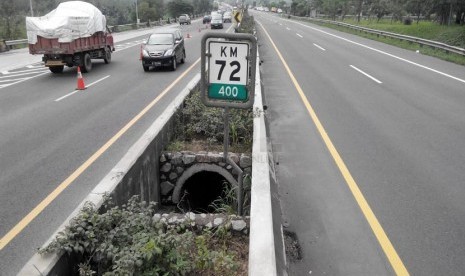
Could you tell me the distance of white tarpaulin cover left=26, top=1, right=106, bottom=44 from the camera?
17.8 m

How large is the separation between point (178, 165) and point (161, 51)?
12907mm

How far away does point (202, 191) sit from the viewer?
8117 mm

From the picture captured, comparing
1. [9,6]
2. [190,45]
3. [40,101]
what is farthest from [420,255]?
[9,6]

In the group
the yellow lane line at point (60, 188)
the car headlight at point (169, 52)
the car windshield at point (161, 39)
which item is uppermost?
the car windshield at point (161, 39)

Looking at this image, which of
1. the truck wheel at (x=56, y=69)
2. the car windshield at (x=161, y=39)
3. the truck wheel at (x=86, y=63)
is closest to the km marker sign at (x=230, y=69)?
the car windshield at (x=161, y=39)

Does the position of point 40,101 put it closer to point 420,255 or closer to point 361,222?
point 361,222

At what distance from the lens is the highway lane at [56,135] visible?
6.19m

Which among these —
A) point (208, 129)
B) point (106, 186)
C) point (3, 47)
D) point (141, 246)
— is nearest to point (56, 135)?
point (208, 129)

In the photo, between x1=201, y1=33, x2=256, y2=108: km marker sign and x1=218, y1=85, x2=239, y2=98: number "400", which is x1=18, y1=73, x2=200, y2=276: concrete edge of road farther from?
x1=218, y1=85, x2=239, y2=98: number "400"

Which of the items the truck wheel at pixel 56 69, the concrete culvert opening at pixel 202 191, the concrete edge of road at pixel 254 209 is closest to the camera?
the concrete edge of road at pixel 254 209

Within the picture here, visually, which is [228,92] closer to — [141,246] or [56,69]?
[141,246]

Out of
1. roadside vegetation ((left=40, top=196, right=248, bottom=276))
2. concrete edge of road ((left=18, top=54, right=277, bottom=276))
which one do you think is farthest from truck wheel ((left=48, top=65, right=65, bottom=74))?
roadside vegetation ((left=40, top=196, right=248, bottom=276))

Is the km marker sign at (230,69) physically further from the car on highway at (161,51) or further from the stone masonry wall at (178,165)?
the car on highway at (161,51)

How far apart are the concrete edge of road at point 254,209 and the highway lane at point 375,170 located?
772 mm
